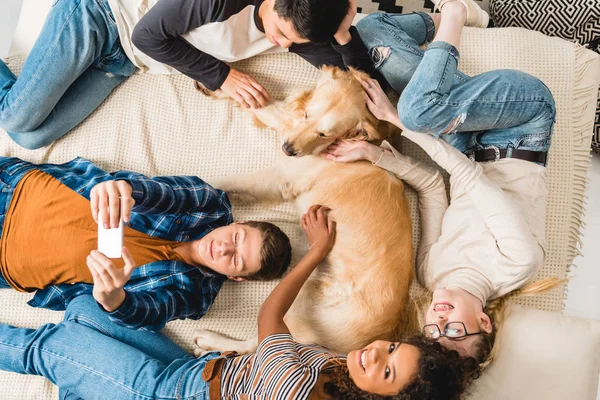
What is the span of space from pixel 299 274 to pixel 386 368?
51 cm

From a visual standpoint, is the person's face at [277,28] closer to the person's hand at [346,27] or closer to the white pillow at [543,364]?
the person's hand at [346,27]

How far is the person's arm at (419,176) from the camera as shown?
1.93 m

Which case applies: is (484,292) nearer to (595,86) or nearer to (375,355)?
(375,355)

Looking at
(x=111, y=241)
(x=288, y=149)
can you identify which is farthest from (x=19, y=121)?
(x=288, y=149)

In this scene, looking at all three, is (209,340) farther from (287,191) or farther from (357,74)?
(357,74)

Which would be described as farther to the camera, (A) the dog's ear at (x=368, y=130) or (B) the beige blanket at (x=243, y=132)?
(B) the beige blanket at (x=243, y=132)

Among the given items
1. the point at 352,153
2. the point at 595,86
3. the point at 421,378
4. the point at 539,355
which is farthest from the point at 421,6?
the point at 421,378

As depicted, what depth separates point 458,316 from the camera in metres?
1.63

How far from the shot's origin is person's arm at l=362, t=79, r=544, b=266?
1.72 meters

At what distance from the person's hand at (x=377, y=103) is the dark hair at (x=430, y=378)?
0.86m

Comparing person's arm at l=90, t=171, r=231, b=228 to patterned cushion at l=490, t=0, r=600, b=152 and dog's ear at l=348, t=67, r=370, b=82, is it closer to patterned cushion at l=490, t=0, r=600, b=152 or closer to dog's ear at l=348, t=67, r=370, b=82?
dog's ear at l=348, t=67, r=370, b=82

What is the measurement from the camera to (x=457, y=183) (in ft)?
6.27

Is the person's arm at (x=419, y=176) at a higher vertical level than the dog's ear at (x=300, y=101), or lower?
lower

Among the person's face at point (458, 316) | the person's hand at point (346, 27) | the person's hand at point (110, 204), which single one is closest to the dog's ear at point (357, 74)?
the person's hand at point (346, 27)
